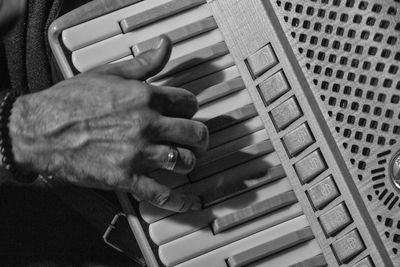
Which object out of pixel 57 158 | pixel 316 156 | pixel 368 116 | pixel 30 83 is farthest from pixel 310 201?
pixel 30 83

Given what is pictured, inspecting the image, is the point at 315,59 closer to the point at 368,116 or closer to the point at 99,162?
the point at 368,116

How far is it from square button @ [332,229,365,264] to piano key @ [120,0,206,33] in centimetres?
57

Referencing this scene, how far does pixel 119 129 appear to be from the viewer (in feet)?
4.07

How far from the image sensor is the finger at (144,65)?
4.15 ft

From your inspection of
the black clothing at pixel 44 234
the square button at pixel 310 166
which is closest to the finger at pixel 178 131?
the square button at pixel 310 166

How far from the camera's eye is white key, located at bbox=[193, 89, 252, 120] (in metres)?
1.34

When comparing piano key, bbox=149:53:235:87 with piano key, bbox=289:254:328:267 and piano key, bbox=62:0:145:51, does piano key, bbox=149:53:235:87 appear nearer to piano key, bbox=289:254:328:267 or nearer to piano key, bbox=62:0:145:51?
piano key, bbox=62:0:145:51

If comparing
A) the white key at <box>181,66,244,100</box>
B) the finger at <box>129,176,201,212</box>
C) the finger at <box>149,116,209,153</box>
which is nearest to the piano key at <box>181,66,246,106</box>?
the white key at <box>181,66,244,100</box>

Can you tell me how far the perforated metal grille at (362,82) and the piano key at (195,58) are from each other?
181 mm

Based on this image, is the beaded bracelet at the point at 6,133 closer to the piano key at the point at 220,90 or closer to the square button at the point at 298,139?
the piano key at the point at 220,90

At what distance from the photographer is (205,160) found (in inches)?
52.1

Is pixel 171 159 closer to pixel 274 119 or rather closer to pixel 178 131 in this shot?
pixel 178 131

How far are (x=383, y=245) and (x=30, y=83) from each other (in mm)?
964

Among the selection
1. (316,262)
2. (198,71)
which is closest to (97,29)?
(198,71)
